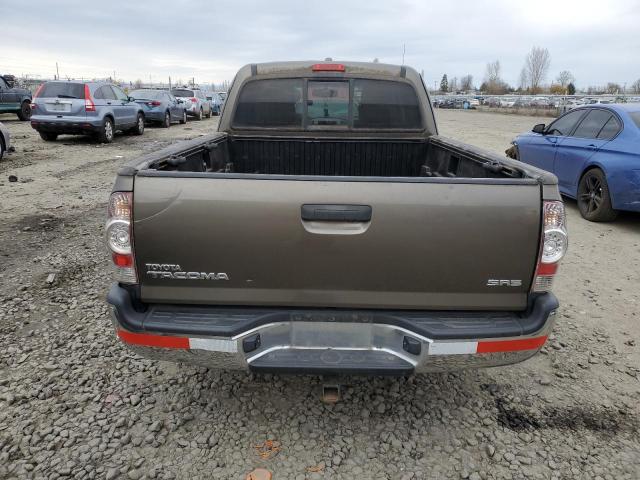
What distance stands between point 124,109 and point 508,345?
15938mm

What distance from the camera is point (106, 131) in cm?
Result: 1442

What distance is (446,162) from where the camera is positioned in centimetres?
381

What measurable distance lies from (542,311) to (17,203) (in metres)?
7.83

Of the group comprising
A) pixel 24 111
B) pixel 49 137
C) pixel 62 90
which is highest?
pixel 62 90

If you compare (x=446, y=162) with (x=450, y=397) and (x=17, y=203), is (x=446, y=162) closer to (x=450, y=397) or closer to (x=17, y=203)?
(x=450, y=397)

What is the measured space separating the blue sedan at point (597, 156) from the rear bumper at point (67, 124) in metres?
11.7

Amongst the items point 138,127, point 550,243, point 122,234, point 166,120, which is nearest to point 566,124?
point 550,243

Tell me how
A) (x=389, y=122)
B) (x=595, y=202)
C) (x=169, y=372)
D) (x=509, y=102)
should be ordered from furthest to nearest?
1. (x=509, y=102)
2. (x=595, y=202)
3. (x=389, y=122)
4. (x=169, y=372)

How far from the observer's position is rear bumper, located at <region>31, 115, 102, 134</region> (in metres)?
13.5

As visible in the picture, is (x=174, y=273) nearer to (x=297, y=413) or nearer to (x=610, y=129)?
(x=297, y=413)

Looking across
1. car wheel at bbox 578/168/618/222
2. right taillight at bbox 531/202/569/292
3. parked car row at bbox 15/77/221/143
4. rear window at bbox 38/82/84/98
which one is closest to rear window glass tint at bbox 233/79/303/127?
right taillight at bbox 531/202/569/292

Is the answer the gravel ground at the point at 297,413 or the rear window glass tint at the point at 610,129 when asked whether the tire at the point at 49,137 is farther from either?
the rear window glass tint at the point at 610,129

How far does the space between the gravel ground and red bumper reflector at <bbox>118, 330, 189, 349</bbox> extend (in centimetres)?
67

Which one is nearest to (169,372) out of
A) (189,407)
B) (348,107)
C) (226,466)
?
(189,407)
